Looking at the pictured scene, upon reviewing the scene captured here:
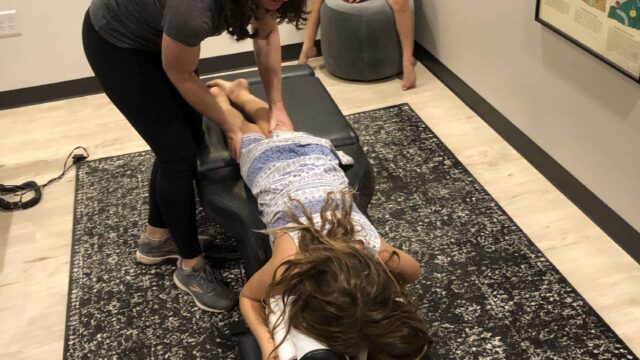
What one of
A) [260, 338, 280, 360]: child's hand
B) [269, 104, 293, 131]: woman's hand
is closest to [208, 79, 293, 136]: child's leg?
[269, 104, 293, 131]: woman's hand

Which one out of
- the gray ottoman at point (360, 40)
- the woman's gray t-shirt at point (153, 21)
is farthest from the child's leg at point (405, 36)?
the woman's gray t-shirt at point (153, 21)

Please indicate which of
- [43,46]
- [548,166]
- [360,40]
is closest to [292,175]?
[548,166]

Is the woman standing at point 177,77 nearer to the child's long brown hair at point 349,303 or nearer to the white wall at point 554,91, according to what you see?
the child's long brown hair at point 349,303

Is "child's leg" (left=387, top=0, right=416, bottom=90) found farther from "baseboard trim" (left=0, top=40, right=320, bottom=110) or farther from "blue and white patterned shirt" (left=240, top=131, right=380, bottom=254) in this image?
"blue and white patterned shirt" (left=240, top=131, right=380, bottom=254)

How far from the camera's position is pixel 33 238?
2.23 m

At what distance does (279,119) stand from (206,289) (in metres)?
0.54

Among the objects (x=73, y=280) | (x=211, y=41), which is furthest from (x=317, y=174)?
(x=211, y=41)

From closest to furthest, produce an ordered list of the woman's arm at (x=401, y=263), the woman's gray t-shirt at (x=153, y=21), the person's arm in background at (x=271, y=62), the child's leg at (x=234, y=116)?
the woman's gray t-shirt at (x=153, y=21)
the woman's arm at (x=401, y=263)
the person's arm in background at (x=271, y=62)
the child's leg at (x=234, y=116)

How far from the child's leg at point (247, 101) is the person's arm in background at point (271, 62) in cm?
3

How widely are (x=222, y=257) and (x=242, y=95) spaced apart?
53 cm

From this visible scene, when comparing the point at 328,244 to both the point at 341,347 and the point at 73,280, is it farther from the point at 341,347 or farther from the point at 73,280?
the point at 73,280

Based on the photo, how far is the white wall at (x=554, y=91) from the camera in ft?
6.33

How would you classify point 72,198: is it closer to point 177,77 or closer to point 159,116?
point 159,116

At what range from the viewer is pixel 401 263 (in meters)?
1.45
